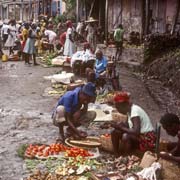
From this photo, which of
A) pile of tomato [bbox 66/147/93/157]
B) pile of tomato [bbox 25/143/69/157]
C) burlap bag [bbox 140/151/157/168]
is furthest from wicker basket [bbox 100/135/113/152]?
burlap bag [bbox 140/151/157/168]

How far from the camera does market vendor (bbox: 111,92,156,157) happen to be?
22.3 ft

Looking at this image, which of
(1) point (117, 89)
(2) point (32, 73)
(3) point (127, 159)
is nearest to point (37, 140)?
(3) point (127, 159)

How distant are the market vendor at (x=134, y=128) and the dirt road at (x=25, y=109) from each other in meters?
1.58

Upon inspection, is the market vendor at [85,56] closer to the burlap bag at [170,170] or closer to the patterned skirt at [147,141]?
the patterned skirt at [147,141]

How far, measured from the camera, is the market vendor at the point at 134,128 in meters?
6.80

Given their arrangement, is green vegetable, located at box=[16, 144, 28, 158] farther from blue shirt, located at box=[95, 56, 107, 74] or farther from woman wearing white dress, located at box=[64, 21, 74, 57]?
woman wearing white dress, located at box=[64, 21, 74, 57]

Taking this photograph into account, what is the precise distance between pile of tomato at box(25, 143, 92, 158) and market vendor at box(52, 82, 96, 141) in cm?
41

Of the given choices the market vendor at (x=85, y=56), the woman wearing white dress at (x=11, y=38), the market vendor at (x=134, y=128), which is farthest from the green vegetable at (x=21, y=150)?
the woman wearing white dress at (x=11, y=38)

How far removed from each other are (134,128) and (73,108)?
5.00 feet

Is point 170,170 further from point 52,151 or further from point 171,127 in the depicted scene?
point 52,151

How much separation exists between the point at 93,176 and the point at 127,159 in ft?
2.66

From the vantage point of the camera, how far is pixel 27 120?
1006 cm

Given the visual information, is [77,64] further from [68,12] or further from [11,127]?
[68,12]

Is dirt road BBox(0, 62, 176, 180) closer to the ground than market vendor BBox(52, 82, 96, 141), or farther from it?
closer to the ground
